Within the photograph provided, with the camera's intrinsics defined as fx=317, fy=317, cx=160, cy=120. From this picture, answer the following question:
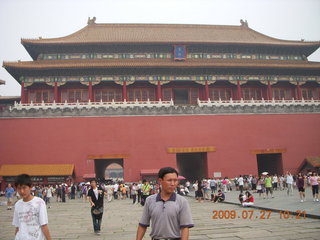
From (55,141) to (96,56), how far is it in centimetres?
A: 851

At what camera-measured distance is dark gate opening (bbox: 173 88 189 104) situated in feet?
85.4

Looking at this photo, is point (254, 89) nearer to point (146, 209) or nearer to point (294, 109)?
point (294, 109)

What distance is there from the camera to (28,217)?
3484mm

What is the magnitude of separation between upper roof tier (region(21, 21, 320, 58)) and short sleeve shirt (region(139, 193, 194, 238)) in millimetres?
23640

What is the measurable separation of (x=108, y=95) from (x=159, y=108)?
5.22 m

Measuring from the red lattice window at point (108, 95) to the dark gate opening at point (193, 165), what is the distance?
265 inches

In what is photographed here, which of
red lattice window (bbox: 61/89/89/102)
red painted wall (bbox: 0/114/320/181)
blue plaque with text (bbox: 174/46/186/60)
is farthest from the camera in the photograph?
blue plaque with text (bbox: 174/46/186/60)

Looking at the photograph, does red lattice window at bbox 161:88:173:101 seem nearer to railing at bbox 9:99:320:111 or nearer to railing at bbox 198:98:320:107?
railing at bbox 9:99:320:111

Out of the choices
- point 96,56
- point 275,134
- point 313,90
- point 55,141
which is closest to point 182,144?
point 275,134

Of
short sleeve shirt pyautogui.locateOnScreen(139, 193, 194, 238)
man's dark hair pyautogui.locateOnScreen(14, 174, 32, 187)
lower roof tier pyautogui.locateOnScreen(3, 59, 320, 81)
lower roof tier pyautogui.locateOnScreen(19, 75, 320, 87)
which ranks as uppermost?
lower roof tier pyautogui.locateOnScreen(3, 59, 320, 81)

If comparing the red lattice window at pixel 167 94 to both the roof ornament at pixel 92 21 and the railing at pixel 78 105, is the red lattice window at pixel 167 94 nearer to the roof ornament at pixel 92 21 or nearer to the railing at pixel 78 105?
the railing at pixel 78 105

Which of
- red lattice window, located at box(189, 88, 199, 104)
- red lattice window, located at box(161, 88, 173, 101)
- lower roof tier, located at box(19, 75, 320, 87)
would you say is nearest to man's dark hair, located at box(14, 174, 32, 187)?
lower roof tier, located at box(19, 75, 320, 87)

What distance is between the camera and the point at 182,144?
21.5 m

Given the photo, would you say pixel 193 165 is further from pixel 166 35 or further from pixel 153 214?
pixel 153 214
